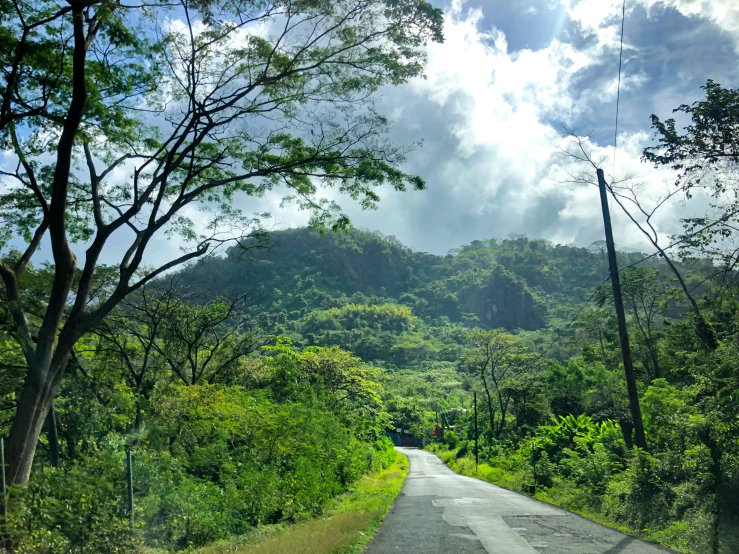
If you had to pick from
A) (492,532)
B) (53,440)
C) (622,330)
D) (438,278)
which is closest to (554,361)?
(622,330)

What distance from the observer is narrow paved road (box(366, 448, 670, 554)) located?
10.9m

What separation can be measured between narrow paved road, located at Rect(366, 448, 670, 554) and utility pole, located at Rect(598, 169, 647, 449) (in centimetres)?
312

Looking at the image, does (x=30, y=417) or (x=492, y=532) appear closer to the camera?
(x=30, y=417)

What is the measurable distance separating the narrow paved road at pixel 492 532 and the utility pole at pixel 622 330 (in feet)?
10.2

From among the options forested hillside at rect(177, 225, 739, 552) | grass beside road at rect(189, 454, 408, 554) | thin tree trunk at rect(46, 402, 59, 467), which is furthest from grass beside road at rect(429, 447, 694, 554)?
thin tree trunk at rect(46, 402, 59, 467)

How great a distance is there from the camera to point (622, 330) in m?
17.2

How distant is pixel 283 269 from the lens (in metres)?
149

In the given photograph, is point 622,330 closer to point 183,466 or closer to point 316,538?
point 316,538

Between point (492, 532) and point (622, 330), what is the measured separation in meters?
7.66

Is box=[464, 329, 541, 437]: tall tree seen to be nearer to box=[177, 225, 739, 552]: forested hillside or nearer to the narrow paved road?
box=[177, 225, 739, 552]: forested hillside

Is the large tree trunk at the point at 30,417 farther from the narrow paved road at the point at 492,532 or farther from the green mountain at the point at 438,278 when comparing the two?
the green mountain at the point at 438,278

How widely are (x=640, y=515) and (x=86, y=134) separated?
52.9ft

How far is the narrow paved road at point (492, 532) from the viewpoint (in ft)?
35.6

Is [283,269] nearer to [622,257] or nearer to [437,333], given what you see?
[437,333]
